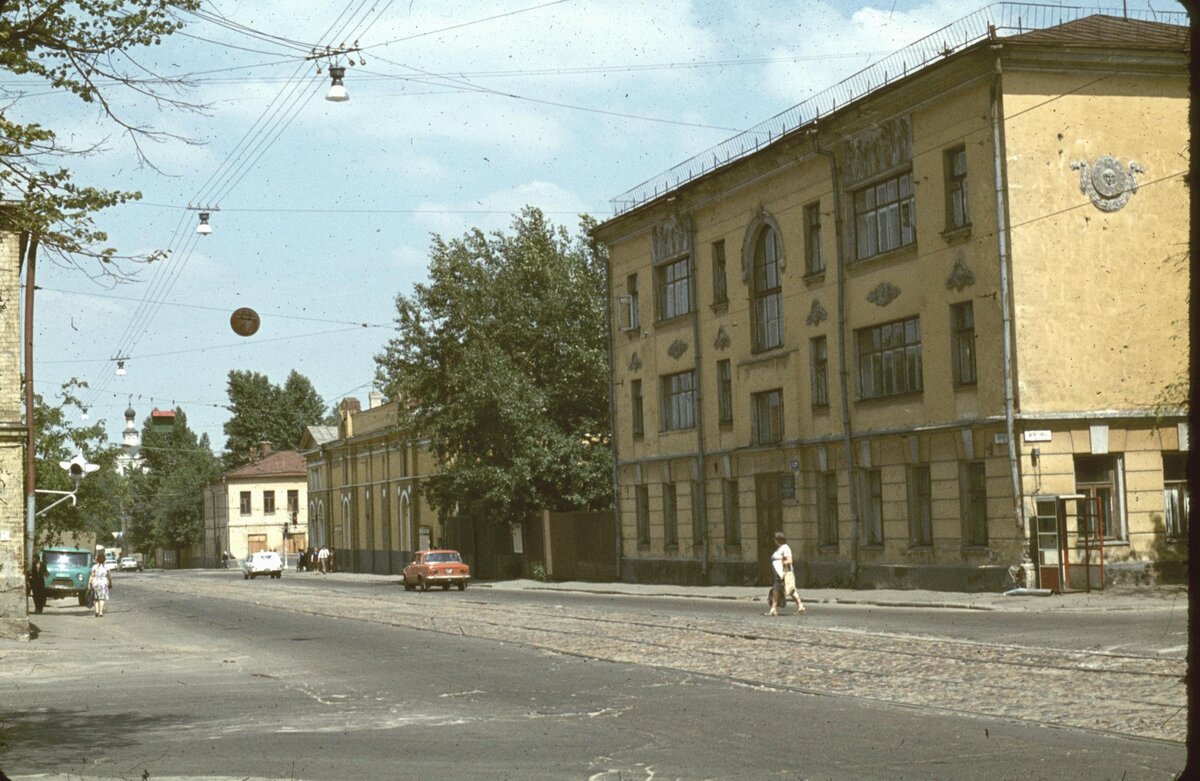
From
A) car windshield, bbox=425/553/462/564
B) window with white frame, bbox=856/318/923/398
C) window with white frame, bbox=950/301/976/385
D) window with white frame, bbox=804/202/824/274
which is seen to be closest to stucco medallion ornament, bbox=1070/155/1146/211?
window with white frame, bbox=950/301/976/385

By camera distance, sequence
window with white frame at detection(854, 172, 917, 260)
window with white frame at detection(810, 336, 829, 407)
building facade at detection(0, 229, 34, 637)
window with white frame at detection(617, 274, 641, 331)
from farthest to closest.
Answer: window with white frame at detection(617, 274, 641, 331) < window with white frame at detection(810, 336, 829, 407) < window with white frame at detection(854, 172, 917, 260) < building facade at detection(0, 229, 34, 637)

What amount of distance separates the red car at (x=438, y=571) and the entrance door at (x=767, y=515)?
12.9 meters

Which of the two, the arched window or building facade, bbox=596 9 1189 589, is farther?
the arched window

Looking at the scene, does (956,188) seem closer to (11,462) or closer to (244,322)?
(244,322)

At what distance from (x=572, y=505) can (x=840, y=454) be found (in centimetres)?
2010

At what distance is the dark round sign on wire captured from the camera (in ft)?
96.3

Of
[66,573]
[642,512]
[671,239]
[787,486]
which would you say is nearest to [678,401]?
[642,512]

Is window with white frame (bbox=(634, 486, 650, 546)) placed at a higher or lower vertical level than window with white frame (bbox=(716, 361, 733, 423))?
lower

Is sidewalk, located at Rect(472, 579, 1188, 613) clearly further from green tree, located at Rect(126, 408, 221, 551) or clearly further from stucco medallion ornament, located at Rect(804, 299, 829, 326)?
green tree, located at Rect(126, 408, 221, 551)

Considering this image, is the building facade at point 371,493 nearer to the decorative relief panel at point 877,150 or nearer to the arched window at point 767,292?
the arched window at point 767,292

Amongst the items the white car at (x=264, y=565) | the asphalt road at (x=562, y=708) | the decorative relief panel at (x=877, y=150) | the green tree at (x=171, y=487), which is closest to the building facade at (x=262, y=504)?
the green tree at (x=171, y=487)

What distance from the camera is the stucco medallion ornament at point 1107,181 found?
3216cm

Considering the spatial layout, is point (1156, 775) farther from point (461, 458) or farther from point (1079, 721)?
point (461, 458)

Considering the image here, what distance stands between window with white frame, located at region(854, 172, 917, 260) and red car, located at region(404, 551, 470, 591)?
20.4m
